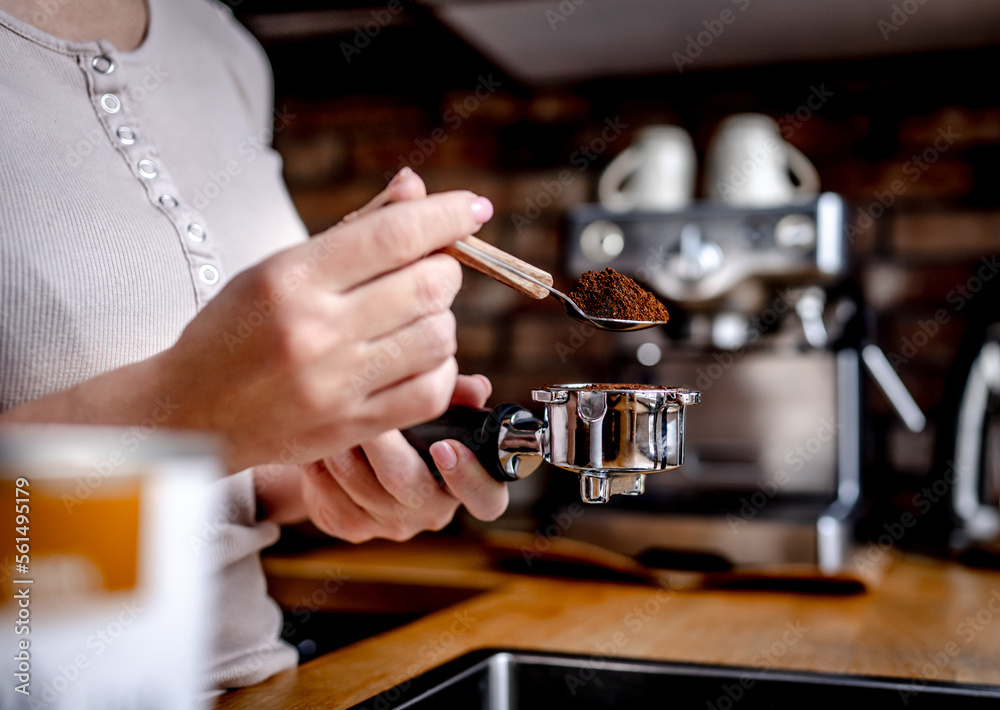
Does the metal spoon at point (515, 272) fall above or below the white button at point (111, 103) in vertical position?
below

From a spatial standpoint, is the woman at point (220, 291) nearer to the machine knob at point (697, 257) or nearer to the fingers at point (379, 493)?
the fingers at point (379, 493)

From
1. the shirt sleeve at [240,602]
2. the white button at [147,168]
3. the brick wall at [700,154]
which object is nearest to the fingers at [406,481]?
the shirt sleeve at [240,602]

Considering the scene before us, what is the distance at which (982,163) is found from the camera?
1565 millimetres

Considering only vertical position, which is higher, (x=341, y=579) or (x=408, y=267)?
(x=408, y=267)

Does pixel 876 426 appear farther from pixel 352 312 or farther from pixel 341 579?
pixel 352 312

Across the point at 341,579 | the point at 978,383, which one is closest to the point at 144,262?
the point at 341,579

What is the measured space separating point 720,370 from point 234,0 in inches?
31.0

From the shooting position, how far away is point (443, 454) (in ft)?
2.00

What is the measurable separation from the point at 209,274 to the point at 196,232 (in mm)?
31

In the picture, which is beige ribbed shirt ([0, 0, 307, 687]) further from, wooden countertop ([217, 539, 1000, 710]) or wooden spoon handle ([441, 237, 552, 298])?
wooden spoon handle ([441, 237, 552, 298])

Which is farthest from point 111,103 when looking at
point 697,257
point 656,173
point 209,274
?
point 656,173

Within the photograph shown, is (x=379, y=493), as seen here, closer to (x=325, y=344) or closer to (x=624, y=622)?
(x=325, y=344)

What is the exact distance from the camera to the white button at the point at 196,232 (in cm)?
68

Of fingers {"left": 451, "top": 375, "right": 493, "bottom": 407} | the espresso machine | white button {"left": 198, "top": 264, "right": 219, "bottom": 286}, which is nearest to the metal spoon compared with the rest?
fingers {"left": 451, "top": 375, "right": 493, "bottom": 407}
